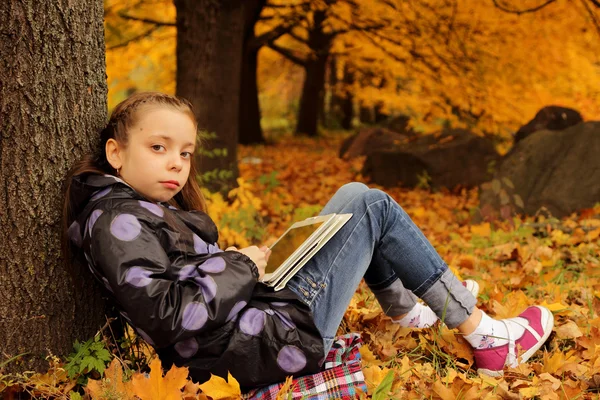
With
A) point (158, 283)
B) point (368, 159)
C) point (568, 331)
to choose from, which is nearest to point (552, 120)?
point (368, 159)

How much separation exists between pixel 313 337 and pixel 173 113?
914 millimetres

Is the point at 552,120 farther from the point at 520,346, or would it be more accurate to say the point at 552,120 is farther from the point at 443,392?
the point at 443,392

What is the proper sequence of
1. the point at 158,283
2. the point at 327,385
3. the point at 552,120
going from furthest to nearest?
1. the point at 552,120
2. the point at 327,385
3. the point at 158,283

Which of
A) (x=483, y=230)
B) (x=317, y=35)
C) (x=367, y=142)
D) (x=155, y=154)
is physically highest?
(x=155, y=154)

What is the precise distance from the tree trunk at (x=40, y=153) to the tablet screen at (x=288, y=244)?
69 cm

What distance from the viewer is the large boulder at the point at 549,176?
5387 mm

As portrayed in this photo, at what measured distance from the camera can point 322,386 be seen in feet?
6.57

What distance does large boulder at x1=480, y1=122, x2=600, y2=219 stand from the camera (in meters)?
5.39

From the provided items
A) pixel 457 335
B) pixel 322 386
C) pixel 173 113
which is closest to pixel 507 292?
pixel 457 335

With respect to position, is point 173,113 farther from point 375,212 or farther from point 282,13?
point 282,13

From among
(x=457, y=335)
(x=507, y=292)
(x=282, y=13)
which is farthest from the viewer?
(x=282, y=13)

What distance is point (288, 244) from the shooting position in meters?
2.31

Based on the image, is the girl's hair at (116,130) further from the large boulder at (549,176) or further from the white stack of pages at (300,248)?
the large boulder at (549,176)

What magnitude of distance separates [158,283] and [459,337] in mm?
1267
